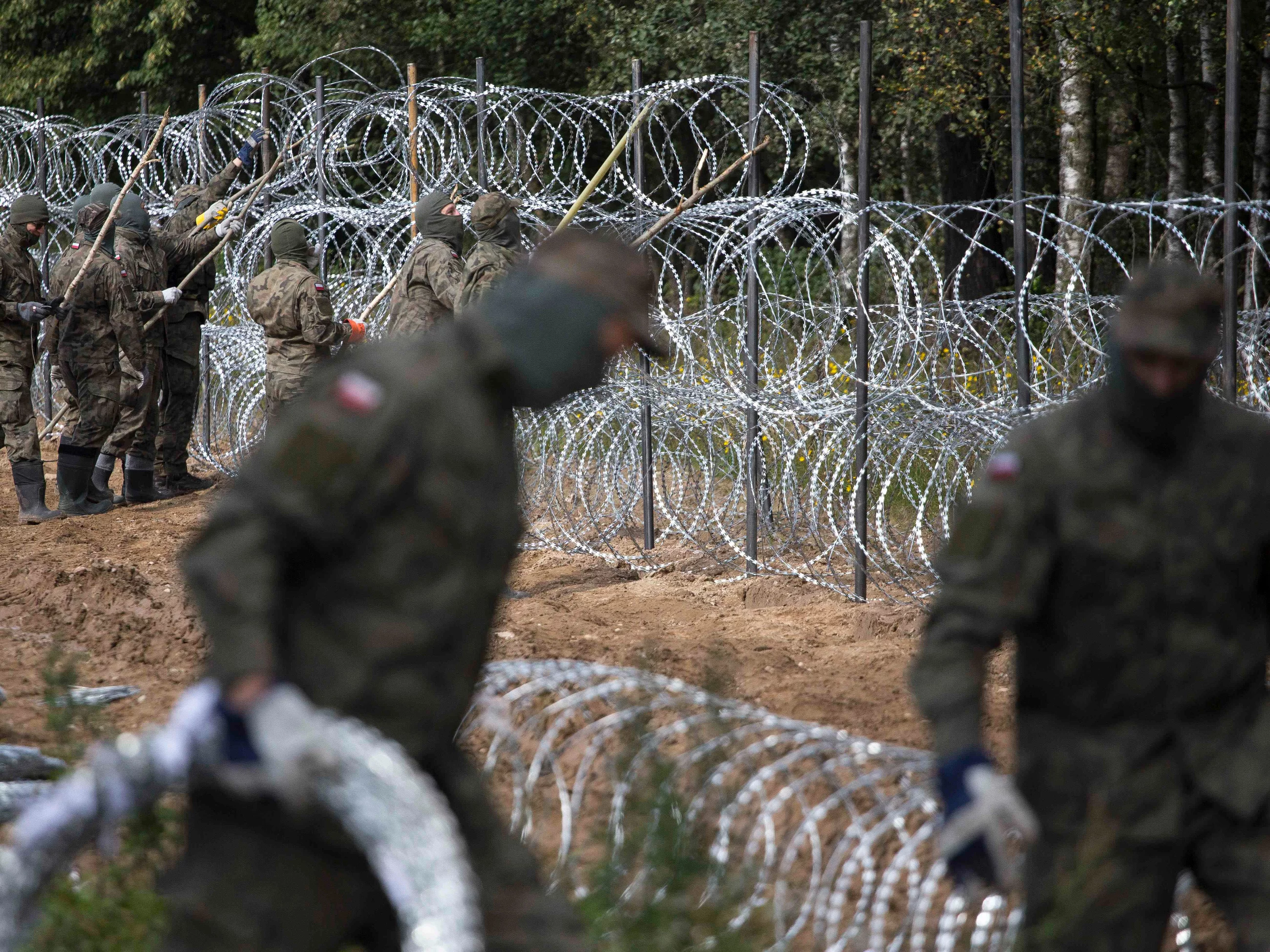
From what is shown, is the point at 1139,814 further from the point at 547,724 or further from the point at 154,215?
the point at 154,215

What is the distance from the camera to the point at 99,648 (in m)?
6.75

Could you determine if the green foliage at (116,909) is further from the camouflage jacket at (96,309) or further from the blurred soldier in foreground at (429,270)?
the camouflage jacket at (96,309)

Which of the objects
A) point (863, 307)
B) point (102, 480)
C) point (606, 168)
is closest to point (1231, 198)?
point (863, 307)

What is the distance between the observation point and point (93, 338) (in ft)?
31.5

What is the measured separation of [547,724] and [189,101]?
73.2ft

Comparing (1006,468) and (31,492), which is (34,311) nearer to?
(31,492)

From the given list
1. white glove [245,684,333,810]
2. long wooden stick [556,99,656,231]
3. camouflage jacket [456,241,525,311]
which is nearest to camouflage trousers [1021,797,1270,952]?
white glove [245,684,333,810]

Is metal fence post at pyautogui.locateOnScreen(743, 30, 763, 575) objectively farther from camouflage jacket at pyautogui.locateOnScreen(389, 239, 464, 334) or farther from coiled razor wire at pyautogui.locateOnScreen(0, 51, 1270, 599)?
camouflage jacket at pyautogui.locateOnScreen(389, 239, 464, 334)

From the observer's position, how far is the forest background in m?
14.0

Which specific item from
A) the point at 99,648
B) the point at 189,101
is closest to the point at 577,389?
the point at 99,648

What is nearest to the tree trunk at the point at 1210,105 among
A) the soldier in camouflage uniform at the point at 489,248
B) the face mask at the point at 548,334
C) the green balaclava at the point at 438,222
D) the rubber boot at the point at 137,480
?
the soldier in camouflage uniform at the point at 489,248

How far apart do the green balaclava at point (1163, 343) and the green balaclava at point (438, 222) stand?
18.6ft

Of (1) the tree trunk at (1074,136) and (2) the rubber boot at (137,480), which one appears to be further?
(1) the tree trunk at (1074,136)

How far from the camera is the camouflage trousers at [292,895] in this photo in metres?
2.24
